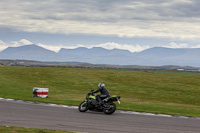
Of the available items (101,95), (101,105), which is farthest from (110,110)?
(101,95)

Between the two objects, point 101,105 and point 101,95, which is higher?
point 101,95

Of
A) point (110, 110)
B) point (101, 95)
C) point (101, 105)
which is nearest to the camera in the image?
point (110, 110)

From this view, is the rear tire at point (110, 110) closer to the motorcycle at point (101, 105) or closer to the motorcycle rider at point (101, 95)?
the motorcycle at point (101, 105)

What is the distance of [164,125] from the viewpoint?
58.7ft

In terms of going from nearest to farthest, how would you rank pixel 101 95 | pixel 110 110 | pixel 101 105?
pixel 110 110 → pixel 101 105 → pixel 101 95

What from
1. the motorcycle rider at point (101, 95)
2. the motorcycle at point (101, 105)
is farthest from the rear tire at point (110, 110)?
the motorcycle rider at point (101, 95)

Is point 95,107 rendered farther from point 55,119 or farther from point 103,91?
point 55,119

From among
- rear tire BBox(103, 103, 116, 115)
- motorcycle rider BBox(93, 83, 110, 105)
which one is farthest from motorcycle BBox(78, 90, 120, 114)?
motorcycle rider BBox(93, 83, 110, 105)

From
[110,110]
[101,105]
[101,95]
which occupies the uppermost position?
[101,95]

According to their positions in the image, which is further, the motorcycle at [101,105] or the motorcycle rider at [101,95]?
the motorcycle rider at [101,95]

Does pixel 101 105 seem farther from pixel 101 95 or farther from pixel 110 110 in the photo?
pixel 110 110

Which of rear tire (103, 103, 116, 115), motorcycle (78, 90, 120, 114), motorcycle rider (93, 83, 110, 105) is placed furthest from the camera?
motorcycle rider (93, 83, 110, 105)

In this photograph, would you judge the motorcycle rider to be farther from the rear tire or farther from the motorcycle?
the rear tire

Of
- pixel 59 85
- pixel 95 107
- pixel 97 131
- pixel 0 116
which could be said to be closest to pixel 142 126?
pixel 97 131
